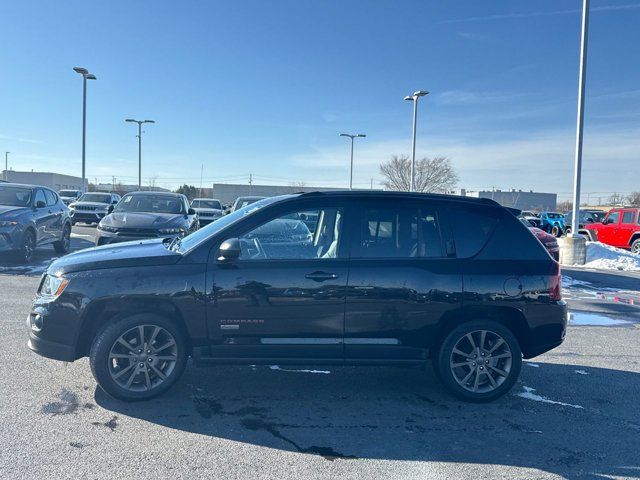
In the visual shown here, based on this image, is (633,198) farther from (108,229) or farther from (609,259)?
(108,229)

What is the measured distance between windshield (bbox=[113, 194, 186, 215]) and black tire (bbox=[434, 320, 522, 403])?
8.83 meters

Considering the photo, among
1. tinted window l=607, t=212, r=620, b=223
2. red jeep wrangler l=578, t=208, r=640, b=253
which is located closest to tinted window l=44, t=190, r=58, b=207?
red jeep wrangler l=578, t=208, r=640, b=253

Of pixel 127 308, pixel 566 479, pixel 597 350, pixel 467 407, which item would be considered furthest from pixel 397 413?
pixel 597 350

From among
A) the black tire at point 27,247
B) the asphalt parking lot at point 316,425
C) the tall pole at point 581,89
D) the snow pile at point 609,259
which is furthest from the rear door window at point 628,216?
the black tire at point 27,247

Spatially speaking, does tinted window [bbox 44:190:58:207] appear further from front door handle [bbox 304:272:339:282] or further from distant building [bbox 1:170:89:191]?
distant building [bbox 1:170:89:191]

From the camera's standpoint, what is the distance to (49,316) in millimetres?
4496

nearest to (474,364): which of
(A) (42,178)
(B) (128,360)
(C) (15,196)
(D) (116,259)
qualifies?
(B) (128,360)

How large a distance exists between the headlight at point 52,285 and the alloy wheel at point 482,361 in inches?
134

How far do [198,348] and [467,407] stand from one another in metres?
2.40

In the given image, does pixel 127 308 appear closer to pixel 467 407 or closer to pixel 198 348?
pixel 198 348

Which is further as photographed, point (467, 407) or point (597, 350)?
point (597, 350)

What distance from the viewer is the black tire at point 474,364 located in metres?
4.81

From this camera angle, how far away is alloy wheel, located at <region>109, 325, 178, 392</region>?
4.52m

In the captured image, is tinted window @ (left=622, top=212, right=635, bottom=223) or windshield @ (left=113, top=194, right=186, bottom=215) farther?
tinted window @ (left=622, top=212, right=635, bottom=223)
